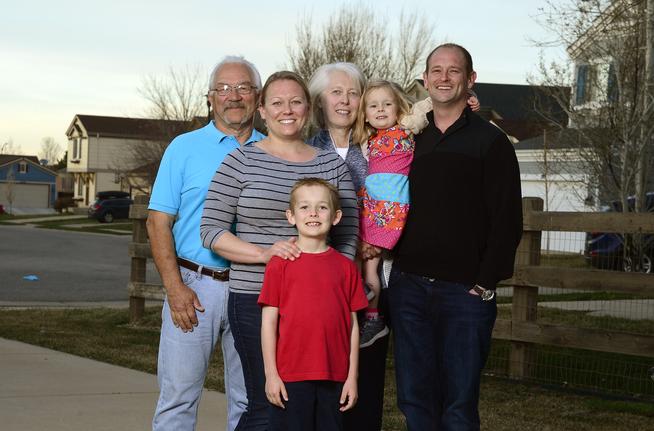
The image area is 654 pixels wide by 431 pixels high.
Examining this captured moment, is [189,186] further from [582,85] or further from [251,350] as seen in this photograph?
[582,85]

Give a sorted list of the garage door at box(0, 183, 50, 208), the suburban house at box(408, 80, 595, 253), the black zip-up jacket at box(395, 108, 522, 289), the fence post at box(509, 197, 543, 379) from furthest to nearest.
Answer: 1. the garage door at box(0, 183, 50, 208)
2. the suburban house at box(408, 80, 595, 253)
3. the fence post at box(509, 197, 543, 379)
4. the black zip-up jacket at box(395, 108, 522, 289)

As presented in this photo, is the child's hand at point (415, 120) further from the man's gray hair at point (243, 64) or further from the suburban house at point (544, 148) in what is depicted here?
the suburban house at point (544, 148)

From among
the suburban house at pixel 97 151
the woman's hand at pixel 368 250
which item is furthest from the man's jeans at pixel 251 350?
the suburban house at pixel 97 151

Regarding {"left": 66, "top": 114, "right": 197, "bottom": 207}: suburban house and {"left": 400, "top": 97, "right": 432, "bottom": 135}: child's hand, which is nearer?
{"left": 400, "top": 97, "right": 432, "bottom": 135}: child's hand

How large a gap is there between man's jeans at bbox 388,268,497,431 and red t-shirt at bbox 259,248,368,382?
0.55 metres

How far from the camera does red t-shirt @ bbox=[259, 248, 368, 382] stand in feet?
13.1

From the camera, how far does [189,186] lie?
453 cm

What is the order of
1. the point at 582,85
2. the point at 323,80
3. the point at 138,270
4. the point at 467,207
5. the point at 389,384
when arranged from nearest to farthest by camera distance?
1. the point at 467,207
2. the point at 323,80
3. the point at 389,384
4. the point at 138,270
5. the point at 582,85

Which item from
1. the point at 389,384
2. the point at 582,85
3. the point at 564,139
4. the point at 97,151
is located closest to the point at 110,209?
the point at 97,151

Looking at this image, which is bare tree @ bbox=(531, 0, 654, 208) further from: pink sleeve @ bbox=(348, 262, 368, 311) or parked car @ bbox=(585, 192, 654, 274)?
pink sleeve @ bbox=(348, 262, 368, 311)

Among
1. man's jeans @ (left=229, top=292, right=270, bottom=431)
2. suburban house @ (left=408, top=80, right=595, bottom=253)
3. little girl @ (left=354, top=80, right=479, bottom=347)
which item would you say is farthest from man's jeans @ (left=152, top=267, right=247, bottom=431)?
suburban house @ (left=408, top=80, right=595, bottom=253)

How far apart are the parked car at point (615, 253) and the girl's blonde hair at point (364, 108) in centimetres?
632

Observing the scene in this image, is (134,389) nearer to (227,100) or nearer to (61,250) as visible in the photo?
(227,100)

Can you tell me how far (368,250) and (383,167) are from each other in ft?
1.28
